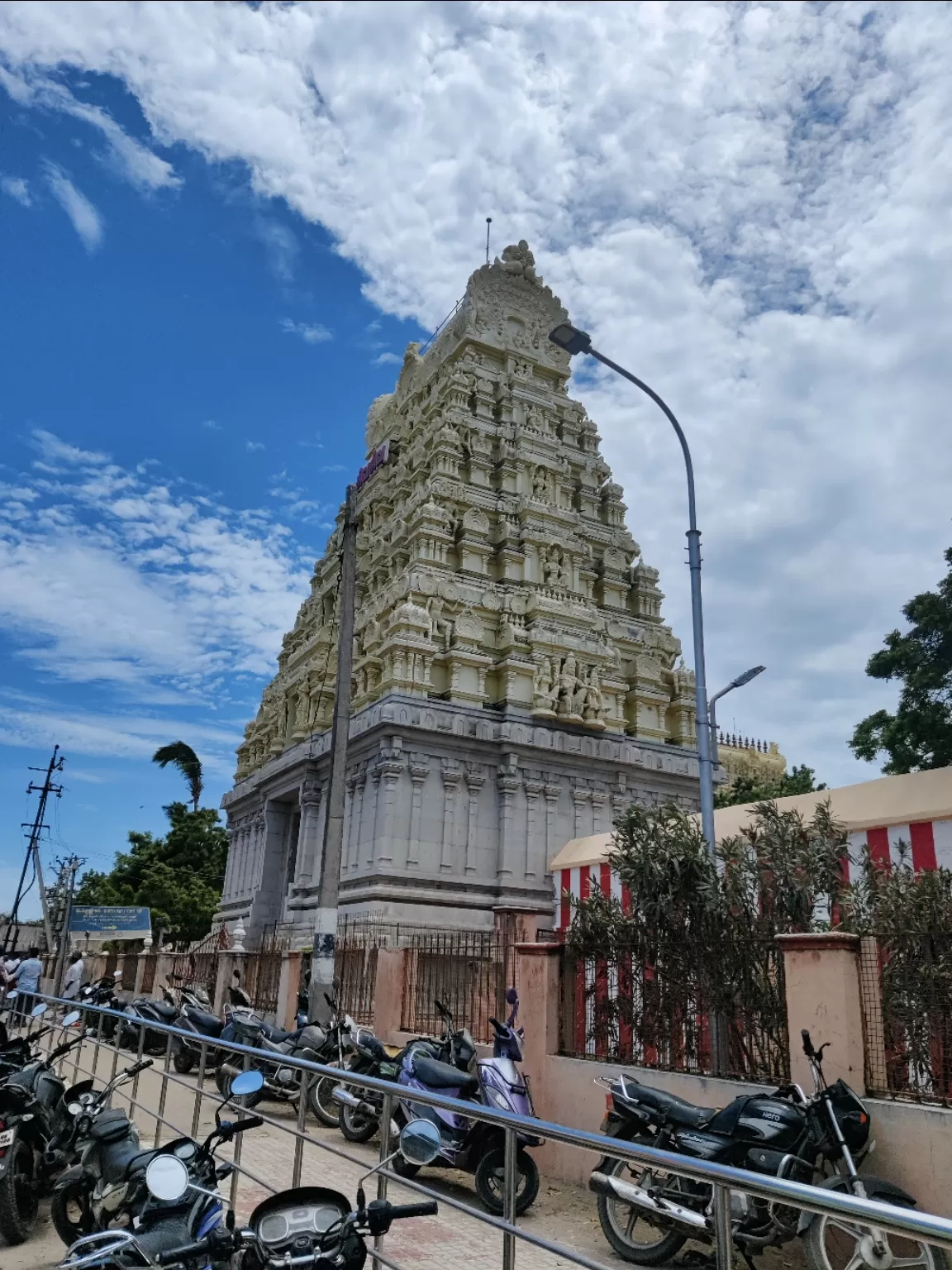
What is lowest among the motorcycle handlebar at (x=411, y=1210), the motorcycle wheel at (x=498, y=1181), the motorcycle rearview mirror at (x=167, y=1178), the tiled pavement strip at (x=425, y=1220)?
the tiled pavement strip at (x=425, y=1220)

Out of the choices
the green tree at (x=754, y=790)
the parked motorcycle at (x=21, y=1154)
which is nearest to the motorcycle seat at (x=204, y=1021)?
the parked motorcycle at (x=21, y=1154)

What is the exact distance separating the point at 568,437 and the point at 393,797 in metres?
15.8

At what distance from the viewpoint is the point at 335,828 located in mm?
14320

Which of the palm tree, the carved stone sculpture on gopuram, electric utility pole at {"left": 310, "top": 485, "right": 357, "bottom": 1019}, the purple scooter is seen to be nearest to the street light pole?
the purple scooter

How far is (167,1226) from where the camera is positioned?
4223 mm

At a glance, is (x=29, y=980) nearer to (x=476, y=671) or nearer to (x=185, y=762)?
(x=476, y=671)

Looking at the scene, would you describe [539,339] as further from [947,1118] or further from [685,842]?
[947,1118]

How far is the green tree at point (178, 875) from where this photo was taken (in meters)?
40.2

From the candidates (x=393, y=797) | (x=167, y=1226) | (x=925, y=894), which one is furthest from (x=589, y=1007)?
(x=393, y=797)

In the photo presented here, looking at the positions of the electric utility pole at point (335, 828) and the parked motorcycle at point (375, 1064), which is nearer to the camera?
the parked motorcycle at point (375, 1064)

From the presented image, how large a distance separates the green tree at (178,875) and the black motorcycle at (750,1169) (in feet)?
120

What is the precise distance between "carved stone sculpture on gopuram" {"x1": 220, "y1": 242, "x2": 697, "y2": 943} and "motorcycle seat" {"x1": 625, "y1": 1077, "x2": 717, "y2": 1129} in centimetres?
1360

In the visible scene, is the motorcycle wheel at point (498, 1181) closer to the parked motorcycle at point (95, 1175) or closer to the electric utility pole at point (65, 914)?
the parked motorcycle at point (95, 1175)

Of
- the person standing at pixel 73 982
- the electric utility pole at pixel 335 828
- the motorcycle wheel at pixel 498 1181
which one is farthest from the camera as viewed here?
the person standing at pixel 73 982
